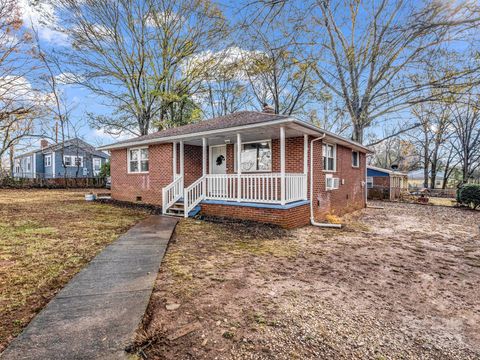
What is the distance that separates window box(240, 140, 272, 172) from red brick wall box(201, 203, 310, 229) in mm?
2168

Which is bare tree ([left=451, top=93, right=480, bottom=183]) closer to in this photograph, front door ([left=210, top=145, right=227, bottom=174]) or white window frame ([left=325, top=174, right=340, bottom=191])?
white window frame ([left=325, top=174, right=340, bottom=191])

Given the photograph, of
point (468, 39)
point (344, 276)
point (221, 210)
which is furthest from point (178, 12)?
point (344, 276)

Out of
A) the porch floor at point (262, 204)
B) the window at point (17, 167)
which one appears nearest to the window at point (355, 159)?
the porch floor at point (262, 204)

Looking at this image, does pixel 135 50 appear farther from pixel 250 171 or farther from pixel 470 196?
pixel 470 196

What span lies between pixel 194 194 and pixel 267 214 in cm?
319

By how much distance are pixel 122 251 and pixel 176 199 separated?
4.96 metres

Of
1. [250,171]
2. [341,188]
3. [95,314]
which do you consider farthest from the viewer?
[341,188]

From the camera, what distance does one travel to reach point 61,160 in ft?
101

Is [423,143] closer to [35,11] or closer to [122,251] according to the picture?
[122,251]

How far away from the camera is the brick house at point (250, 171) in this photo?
25.8 feet

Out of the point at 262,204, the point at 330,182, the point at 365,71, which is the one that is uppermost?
the point at 365,71

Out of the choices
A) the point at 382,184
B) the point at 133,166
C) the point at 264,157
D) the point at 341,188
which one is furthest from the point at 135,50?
the point at 382,184

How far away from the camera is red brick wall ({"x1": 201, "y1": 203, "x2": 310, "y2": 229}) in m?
7.50

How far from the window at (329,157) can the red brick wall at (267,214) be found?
2.42 metres
